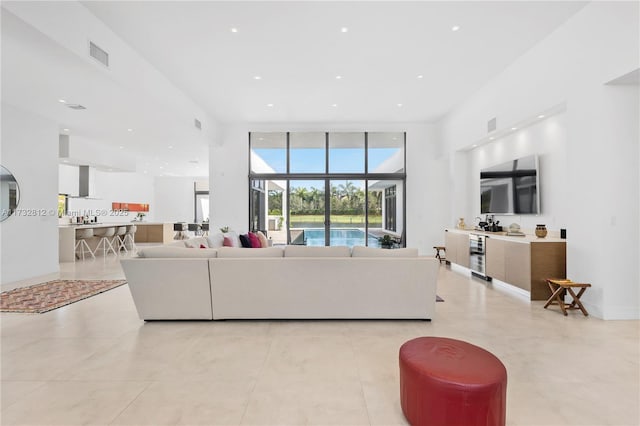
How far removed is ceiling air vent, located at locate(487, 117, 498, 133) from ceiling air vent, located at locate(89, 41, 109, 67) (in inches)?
244

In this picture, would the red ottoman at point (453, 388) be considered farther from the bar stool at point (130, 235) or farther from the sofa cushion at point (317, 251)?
the bar stool at point (130, 235)

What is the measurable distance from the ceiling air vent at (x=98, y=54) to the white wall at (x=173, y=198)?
491 inches

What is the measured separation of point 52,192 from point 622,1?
9.36 metres

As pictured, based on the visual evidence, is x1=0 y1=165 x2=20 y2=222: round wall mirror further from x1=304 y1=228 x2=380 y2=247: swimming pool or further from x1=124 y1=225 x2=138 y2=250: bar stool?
x1=304 y1=228 x2=380 y2=247: swimming pool

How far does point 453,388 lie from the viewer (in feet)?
5.47

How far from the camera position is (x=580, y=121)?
404 centimetres

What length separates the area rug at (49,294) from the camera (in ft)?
13.8

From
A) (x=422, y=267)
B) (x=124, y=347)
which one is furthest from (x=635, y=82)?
(x=124, y=347)

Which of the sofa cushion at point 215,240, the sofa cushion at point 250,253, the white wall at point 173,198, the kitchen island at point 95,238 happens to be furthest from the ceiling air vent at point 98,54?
the white wall at point 173,198

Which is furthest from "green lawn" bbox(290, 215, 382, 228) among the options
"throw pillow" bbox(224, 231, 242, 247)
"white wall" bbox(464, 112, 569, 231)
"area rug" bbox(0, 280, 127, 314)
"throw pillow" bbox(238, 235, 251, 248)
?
"area rug" bbox(0, 280, 127, 314)

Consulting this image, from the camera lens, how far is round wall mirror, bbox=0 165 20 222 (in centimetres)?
569

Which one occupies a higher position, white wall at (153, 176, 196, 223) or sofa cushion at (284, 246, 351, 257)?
white wall at (153, 176, 196, 223)

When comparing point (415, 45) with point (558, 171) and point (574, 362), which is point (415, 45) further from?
point (574, 362)

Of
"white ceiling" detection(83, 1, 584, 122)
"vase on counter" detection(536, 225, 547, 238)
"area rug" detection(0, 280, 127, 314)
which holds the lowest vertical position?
"area rug" detection(0, 280, 127, 314)
